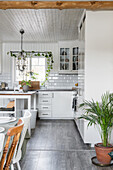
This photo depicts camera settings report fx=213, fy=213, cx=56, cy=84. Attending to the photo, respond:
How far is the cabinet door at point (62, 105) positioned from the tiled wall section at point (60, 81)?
808 millimetres

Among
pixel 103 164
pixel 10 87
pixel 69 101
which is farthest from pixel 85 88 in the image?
pixel 10 87

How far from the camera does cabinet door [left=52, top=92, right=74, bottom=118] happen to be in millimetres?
6895

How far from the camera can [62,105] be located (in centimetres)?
691

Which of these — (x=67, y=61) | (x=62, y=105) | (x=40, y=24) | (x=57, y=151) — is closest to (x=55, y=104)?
(x=62, y=105)

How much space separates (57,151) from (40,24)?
3183 mm

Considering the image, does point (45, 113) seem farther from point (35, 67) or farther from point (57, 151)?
point (57, 151)

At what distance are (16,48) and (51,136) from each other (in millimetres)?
3993

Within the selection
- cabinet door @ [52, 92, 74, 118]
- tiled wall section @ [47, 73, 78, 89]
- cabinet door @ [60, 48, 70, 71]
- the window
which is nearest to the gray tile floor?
cabinet door @ [52, 92, 74, 118]

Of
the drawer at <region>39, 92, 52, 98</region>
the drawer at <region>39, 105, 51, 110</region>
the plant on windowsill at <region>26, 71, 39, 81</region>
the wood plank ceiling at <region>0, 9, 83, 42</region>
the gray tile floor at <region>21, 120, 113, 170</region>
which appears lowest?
the gray tile floor at <region>21, 120, 113, 170</region>

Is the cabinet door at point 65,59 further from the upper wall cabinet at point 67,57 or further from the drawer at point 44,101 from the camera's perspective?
the drawer at point 44,101

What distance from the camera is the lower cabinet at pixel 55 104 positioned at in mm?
6898

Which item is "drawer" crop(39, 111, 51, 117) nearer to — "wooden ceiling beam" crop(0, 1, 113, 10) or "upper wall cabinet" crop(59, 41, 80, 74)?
"upper wall cabinet" crop(59, 41, 80, 74)

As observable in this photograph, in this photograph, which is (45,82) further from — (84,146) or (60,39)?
(84,146)

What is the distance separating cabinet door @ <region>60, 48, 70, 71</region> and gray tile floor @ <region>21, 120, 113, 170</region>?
92.5 inches
